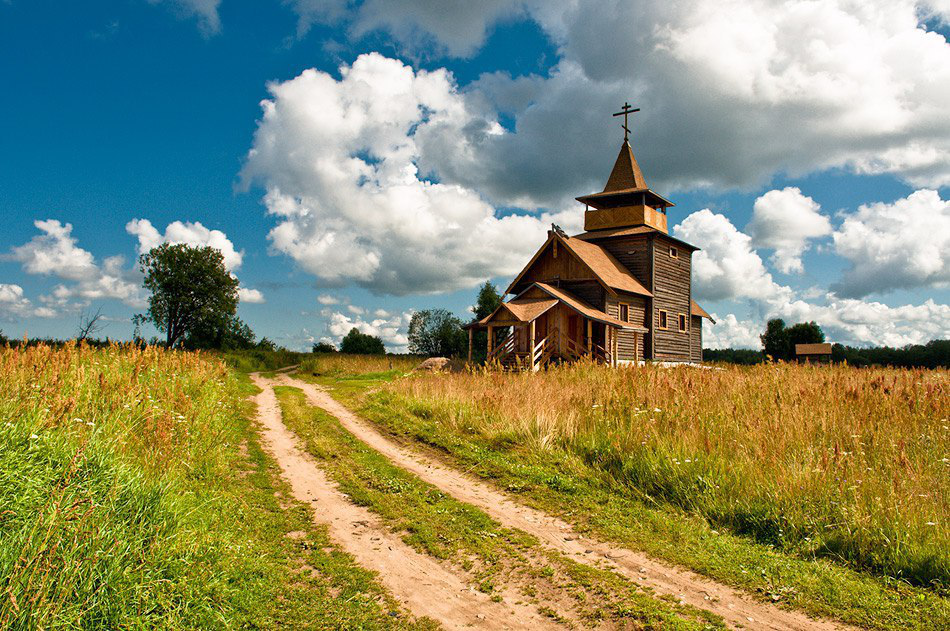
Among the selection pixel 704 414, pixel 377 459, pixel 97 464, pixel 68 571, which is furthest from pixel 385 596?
pixel 704 414

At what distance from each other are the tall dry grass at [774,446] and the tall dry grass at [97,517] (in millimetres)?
5021

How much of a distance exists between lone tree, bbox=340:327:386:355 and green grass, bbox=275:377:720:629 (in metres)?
67.9

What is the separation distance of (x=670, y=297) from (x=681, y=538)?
96.3ft

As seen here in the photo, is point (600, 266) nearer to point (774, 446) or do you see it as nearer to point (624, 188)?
point (624, 188)

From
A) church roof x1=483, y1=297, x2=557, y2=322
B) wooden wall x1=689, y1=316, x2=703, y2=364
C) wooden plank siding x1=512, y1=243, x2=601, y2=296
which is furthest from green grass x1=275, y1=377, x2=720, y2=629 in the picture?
wooden wall x1=689, y1=316, x2=703, y2=364

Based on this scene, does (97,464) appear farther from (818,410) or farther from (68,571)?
(818,410)

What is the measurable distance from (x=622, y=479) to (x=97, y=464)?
6088mm

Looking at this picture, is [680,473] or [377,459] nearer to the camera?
[680,473]

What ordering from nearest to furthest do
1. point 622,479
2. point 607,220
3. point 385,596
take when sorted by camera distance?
Result: point 385,596
point 622,479
point 607,220

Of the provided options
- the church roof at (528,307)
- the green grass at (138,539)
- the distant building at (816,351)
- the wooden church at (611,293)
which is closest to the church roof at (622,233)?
the wooden church at (611,293)

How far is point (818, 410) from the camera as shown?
25.0ft

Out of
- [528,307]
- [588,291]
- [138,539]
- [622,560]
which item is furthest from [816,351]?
[138,539]

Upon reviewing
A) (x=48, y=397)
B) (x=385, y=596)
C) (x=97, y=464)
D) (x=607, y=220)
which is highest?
(x=607, y=220)

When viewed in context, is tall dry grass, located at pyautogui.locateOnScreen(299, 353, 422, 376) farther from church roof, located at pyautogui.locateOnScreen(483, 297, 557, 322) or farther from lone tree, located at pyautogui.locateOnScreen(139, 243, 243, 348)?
lone tree, located at pyautogui.locateOnScreen(139, 243, 243, 348)
